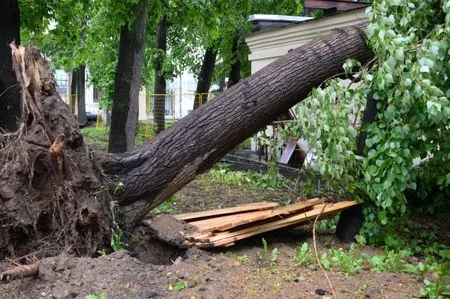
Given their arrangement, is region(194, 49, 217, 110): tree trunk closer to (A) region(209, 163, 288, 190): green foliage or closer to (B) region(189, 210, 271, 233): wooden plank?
(A) region(209, 163, 288, 190): green foliage

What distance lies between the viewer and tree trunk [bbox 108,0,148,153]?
9609mm

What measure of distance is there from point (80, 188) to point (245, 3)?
810 cm

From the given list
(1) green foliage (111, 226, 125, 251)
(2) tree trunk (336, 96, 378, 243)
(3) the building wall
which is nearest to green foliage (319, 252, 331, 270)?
(2) tree trunk (336, 96, 378, 243)

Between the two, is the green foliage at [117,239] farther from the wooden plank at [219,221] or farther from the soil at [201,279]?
the wooden plank at [219,221]

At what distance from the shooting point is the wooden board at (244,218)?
4.51 metres

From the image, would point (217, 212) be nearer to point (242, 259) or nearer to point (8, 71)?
point (242, 259)

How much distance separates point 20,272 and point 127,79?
6.37 metres

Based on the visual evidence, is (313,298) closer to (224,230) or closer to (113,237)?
(224,230)

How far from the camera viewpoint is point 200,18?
10.2 m

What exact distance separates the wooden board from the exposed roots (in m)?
0.91

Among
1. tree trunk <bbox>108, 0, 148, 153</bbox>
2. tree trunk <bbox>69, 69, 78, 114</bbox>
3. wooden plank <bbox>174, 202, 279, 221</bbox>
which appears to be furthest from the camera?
tree trunk <bbox>69, 69, 78, 114</bbox>

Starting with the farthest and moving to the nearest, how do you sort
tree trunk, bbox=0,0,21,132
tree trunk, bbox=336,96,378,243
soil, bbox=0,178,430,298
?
tree trunk, bbox=0,0,21,132, tree trunk, bbox=336,96,378,243, soil, bbox=0,178,430,298

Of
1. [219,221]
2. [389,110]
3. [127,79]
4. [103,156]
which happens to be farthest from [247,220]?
[127,79]

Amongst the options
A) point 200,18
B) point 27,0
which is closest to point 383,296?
point 200,18
